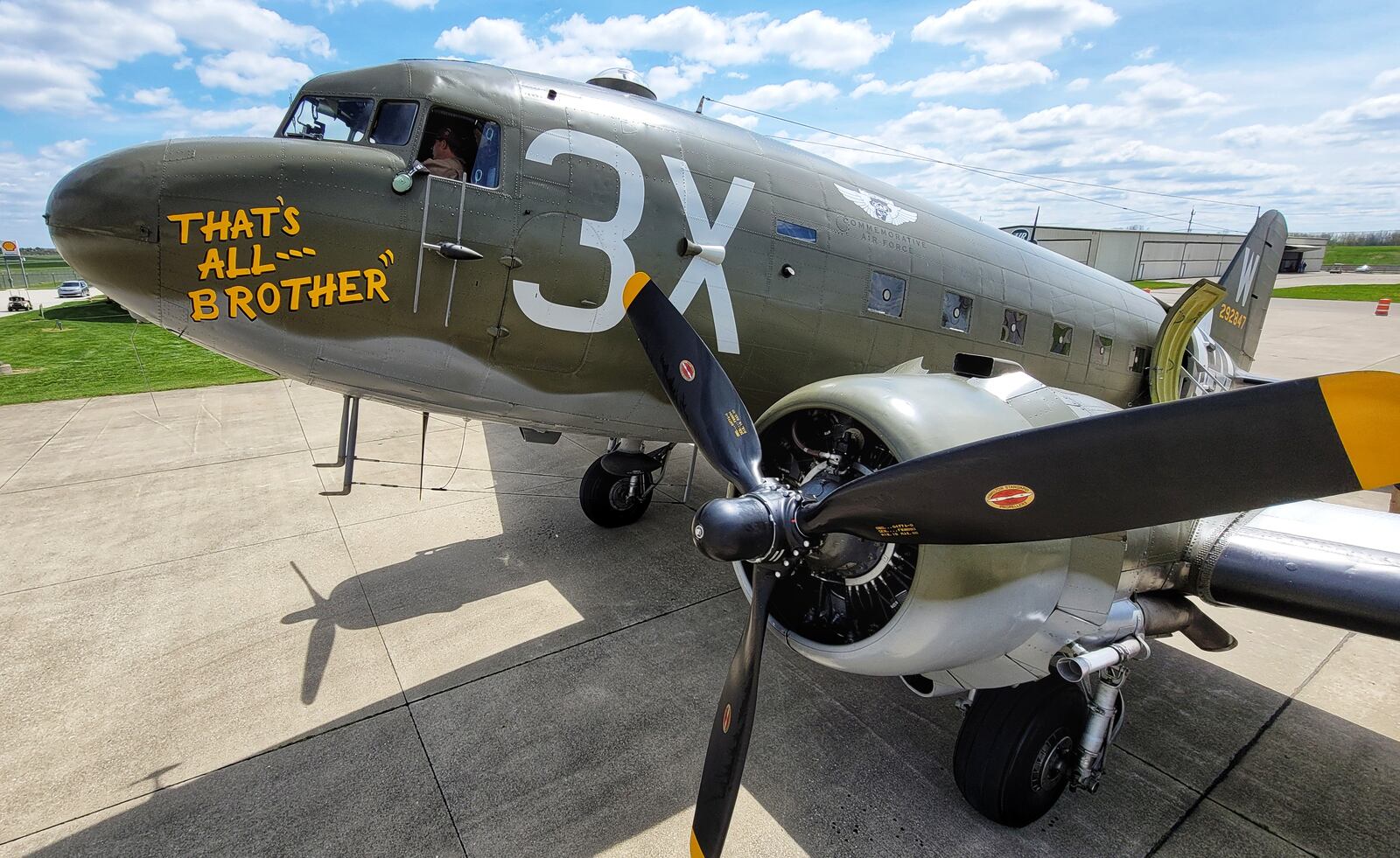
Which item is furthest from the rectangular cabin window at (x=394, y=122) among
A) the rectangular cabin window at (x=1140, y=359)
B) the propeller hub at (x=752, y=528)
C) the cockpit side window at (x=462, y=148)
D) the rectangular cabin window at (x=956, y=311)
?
the rectangular cabin window at (x=1140, y=359)

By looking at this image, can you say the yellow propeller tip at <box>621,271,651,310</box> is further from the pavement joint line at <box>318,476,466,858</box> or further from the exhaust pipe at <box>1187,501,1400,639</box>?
the exhaust pipe at <box>1187,501,1400,639</box>

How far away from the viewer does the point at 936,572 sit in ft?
12.0

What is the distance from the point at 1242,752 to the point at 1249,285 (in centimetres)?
958

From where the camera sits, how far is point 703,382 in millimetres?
4570

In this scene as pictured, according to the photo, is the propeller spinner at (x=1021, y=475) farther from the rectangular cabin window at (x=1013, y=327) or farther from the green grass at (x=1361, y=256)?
the green grass at (x=1361, y=256)

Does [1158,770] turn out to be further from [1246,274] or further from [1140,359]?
[1246,274]

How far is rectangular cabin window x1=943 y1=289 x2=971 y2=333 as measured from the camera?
23.4 ft

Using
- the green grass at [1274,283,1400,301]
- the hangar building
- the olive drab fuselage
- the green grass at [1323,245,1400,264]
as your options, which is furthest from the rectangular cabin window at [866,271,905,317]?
Answer: the green grass at [1323,245,1400,264]

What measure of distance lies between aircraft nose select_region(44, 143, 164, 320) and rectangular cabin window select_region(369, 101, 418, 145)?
1.40 metres

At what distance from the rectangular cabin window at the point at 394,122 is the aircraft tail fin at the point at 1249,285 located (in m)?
11.6

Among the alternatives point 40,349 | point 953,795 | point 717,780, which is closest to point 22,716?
→ point 717,780

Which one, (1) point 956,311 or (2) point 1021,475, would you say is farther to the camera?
(1) point 956,311

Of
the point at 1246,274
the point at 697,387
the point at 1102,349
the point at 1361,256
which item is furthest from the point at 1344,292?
the point at 1361,256

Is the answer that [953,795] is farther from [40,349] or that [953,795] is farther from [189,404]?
[40,349]
